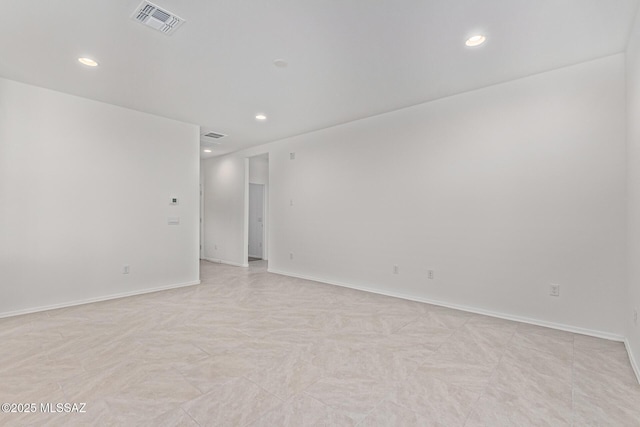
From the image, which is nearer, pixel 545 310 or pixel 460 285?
pixel 545 310

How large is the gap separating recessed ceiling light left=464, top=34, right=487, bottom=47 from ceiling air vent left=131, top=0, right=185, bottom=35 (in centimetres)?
247

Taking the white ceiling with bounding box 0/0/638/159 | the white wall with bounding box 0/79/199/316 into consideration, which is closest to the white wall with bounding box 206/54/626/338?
the white ceiling with bounding box 0/0/638/159

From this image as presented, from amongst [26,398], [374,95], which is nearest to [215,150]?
[374,95]

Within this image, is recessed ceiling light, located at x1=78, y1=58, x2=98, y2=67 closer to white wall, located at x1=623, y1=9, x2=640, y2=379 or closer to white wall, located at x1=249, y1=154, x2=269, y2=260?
white wall, located at x1=249, y1=154, x2=269, y2=260

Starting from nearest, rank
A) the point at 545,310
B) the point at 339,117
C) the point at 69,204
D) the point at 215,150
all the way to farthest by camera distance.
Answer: the point at 545,310, the point at 69,204, the point at 339,117, the point at 215,150

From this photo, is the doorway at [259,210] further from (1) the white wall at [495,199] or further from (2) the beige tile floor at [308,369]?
(2) the beige tile floor at [308,369]

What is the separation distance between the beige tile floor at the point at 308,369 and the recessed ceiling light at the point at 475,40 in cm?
278

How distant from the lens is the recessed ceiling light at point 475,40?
105 inches

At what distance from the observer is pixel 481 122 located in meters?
3.78

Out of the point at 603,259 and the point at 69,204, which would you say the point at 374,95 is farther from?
the point at 69,204

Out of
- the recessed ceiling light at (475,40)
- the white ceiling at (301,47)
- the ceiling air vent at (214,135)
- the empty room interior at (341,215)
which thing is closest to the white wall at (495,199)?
the empty room interior at (341,215)

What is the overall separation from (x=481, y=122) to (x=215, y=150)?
572 centimetres

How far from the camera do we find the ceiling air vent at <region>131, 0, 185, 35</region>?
231 cm

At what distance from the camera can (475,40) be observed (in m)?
2.73
